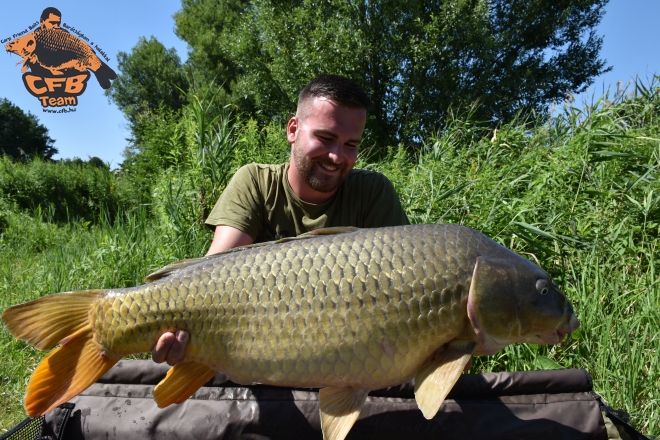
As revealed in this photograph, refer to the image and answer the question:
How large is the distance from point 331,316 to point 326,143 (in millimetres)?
950

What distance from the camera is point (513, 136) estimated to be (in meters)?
3.86

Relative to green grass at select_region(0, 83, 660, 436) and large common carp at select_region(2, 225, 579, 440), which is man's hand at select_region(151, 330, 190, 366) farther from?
green grass at select_region(0, 83, 660, 436)

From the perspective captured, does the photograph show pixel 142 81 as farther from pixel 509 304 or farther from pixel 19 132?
pixel 509 304

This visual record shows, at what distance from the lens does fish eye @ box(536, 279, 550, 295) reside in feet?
4.13

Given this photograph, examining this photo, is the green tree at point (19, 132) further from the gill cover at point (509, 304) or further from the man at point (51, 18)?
the gill cover at point (509, 304)

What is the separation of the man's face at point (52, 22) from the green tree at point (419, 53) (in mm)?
4653

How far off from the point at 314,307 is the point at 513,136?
10.2ft

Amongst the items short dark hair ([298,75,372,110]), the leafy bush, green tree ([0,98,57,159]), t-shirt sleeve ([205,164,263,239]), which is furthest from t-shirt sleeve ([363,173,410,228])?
green tree ([0,98,57,159])

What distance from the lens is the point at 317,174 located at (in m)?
2.03

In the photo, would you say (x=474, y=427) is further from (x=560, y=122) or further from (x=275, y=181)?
(x=560, y=122)

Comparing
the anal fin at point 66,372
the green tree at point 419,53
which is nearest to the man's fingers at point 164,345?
the anal fin at point 66,372

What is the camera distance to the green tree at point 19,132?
32.7 metres

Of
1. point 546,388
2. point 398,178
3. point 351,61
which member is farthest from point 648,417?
point 351,61

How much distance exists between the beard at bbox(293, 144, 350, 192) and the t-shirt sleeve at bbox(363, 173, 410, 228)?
19 centimetres
